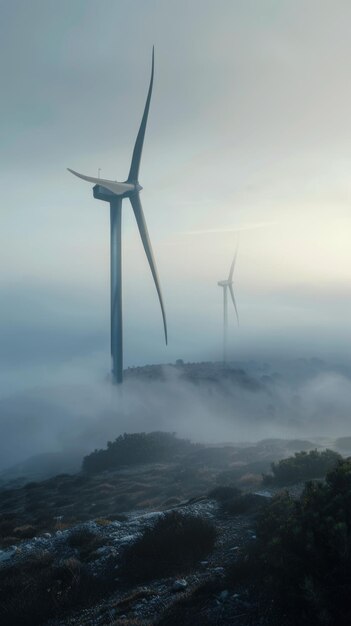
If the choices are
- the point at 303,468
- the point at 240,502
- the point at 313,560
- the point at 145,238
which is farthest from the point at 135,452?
the point at 313,560

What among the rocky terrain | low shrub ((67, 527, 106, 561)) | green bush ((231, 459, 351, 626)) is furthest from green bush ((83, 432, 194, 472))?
green bush ((231, 459, 351, 626))

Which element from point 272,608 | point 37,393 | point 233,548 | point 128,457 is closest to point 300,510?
point 233,548

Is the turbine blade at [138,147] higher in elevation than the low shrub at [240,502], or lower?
higher

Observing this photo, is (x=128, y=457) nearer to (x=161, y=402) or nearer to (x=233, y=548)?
(x=233, y=548)

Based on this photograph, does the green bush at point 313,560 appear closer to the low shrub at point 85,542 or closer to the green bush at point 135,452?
the low shrub at point 85,542

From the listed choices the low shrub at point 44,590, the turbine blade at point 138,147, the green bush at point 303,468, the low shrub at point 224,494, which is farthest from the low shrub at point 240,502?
the turbine blade at point 138,147

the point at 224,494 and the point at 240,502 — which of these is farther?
the point at 224,494

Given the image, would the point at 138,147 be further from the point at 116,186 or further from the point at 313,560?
the point at 313,560

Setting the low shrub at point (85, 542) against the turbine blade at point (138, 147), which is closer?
the low shrub at point (85, 542)
